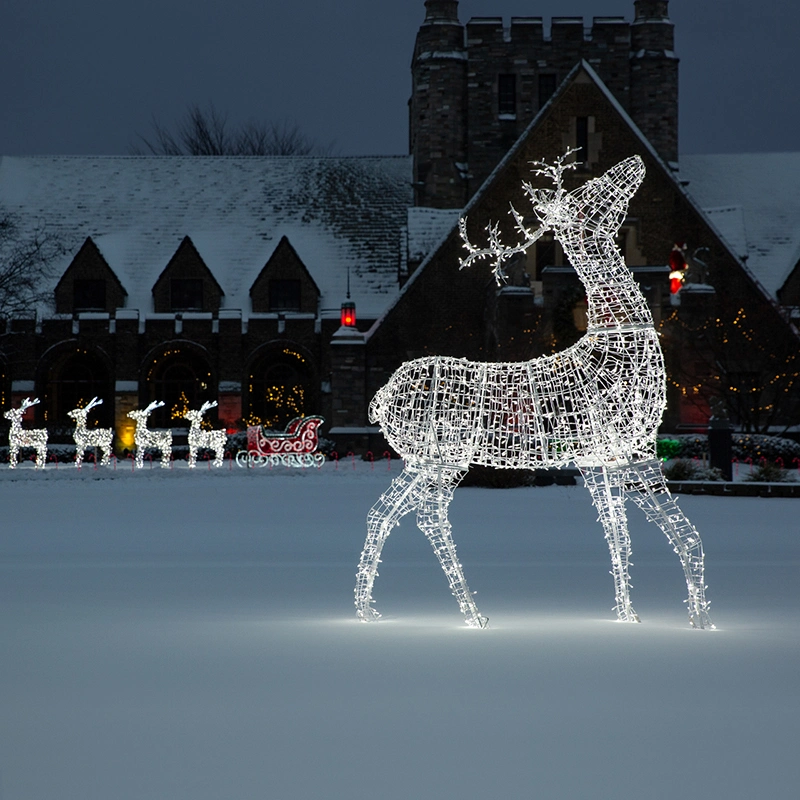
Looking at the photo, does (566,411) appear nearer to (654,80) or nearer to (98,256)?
(98,256)

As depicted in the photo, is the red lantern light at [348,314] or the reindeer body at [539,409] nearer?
the reindeer body at [539,409]

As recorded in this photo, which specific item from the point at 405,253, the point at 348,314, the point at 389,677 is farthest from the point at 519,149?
the point at 389,677

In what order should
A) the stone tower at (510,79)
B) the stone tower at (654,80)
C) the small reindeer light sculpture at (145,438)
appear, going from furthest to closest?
1. the stone tower at (654,80)
2. the stone tower at (510,79)
3. the small reindeer light sculpture at (145,438)

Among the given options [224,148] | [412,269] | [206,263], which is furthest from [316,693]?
[224,148]

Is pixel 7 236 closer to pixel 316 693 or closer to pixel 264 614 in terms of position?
pixel 264 614

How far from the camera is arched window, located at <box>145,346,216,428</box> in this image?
42.3 meters

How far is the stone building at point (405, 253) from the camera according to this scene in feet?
121

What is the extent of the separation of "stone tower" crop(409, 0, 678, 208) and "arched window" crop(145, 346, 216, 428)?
37.1 feet

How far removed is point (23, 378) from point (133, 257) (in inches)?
259

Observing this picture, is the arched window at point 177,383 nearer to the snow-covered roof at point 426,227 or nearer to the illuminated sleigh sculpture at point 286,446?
the snow-covered roof at point 426,227

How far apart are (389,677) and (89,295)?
38.9 m

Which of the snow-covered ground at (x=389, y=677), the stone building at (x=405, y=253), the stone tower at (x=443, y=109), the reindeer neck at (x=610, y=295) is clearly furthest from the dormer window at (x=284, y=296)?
the reindeer neck at (x=610, y=295)

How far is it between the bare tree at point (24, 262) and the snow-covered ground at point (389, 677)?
27405 mm

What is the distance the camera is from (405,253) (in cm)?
4159
